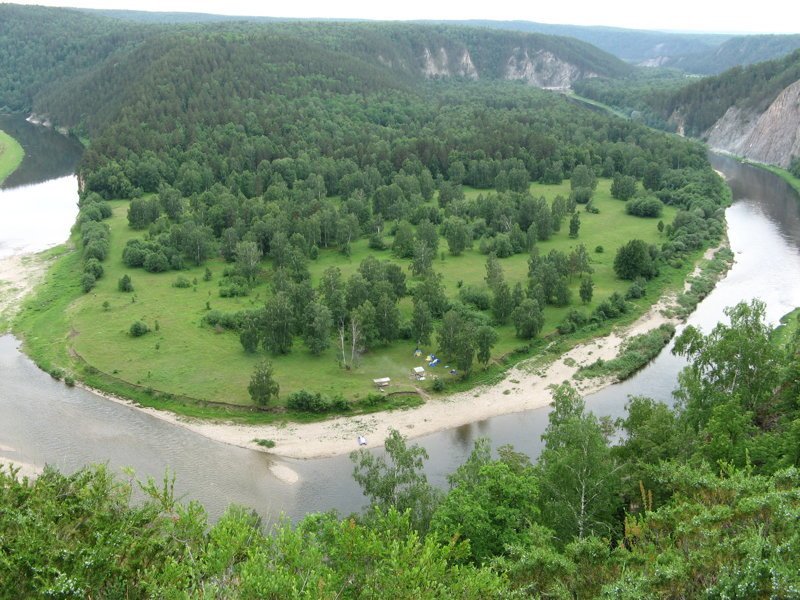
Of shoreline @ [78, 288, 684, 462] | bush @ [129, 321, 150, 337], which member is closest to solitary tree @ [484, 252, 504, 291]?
shoreline @ [78, 288, 684, 462]

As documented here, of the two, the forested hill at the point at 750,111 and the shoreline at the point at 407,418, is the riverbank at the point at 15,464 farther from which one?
the forested hill at the point at 750,111

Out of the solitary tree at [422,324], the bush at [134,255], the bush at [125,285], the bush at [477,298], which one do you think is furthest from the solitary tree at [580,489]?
the bush at [134,255]

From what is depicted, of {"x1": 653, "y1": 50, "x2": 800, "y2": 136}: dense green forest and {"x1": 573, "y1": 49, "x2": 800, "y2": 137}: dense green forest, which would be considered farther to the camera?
{"x1": 573, "y1": 49, "x2": 800, "y2": 137}: dense green forest

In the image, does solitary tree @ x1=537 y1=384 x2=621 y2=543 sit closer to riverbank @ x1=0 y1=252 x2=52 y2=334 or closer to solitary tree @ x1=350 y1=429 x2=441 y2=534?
solitary tree @ x1=350 y1=429 x2=441 y2=534

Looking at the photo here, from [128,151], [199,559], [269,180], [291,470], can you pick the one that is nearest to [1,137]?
[128,151]

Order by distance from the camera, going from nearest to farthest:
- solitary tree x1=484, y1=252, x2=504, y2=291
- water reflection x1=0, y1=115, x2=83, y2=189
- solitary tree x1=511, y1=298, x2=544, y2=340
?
solitary tree x1=511, y1=298, x2=544, y2=340
solitary tree x1=484, y1=252, x2=504, y2=291
water reflection x1=0, y1=115, x2=83, y2=189

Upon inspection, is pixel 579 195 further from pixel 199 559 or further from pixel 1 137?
pixel 1 137

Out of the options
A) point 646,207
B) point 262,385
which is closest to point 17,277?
point 262,385

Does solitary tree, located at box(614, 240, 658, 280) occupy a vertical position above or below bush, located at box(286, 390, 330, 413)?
above
